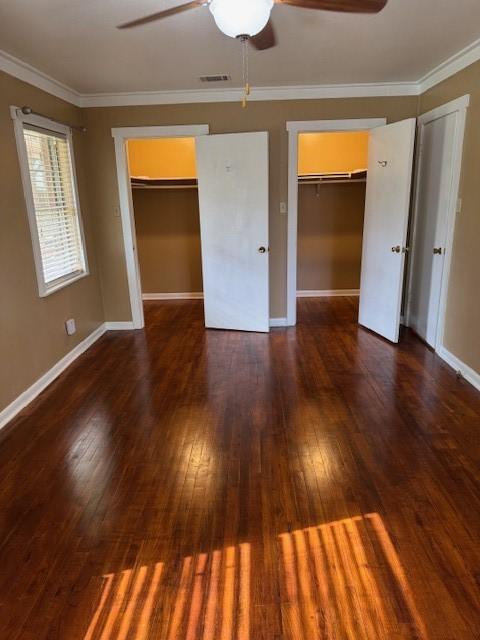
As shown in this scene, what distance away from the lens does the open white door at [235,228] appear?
417 cm


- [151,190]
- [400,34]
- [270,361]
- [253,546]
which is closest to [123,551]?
[253,546]

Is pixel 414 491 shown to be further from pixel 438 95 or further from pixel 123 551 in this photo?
pixel 438 95

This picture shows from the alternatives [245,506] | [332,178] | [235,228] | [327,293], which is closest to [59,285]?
[235,228]

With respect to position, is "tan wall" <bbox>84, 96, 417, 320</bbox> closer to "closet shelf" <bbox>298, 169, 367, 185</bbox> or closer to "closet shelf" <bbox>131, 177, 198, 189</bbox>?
"closet shelf" <bbox>131, 177, 198, 189</bbox>

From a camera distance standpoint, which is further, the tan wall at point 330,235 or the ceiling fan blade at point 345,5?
the tan wall at point 330,235

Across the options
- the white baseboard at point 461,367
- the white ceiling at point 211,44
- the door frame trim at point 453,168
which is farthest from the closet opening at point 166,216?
the white baseboard at point 461,367

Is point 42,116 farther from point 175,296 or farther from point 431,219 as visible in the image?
point 431,219

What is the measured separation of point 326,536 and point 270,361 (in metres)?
2.04

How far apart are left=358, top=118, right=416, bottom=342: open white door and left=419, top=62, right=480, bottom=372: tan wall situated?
45cm

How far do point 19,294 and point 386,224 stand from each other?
10.8 ft

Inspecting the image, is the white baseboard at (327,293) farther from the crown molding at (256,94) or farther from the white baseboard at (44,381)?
the white baseboard at (44,381)

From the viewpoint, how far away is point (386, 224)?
409cm

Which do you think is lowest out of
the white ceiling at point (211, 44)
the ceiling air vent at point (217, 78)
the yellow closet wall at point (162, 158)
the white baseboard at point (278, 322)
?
the white baseboard at point (278, 322)

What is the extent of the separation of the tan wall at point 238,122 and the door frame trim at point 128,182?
6 cm
